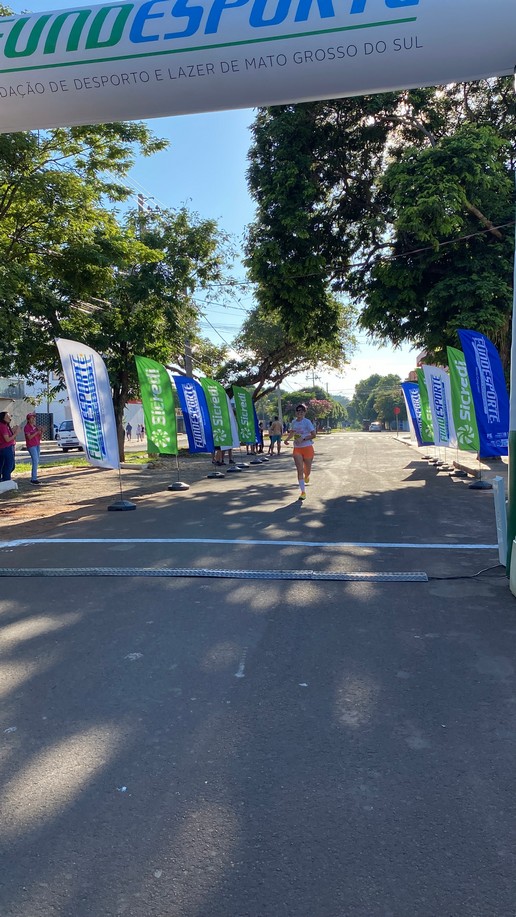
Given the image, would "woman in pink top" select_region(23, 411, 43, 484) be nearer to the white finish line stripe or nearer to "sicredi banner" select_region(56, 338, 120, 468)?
"sicredi banner" select_region(56, 338, 120, 468)

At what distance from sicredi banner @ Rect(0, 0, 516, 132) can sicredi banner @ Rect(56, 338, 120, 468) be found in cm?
385

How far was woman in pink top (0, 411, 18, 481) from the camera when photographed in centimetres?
1359

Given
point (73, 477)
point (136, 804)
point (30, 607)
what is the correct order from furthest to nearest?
1. point (73, 477)
2. point (30, 607)
3. point (136, 804)

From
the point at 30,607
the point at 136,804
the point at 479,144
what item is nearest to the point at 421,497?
the point at 479,144

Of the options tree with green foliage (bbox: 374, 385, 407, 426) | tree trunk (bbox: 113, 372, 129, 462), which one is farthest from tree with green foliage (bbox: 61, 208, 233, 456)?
tree with green foliage (bbox: 374, 385, 407, 426)

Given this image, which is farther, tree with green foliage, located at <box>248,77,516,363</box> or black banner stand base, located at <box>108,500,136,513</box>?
tree with green foliage, located at <box>248,77,516,363</box>

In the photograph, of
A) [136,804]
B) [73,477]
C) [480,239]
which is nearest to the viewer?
[136,804]

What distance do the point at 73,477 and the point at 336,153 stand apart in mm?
11324

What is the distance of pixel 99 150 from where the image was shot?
13875 millimetres

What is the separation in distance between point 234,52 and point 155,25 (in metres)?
0.85

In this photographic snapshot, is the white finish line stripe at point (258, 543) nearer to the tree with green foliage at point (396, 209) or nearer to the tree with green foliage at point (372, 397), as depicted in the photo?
the tree with green foliage at point (396, 209)

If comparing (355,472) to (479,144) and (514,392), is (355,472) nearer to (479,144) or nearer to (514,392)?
(479,144)

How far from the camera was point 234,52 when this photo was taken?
6.67 m

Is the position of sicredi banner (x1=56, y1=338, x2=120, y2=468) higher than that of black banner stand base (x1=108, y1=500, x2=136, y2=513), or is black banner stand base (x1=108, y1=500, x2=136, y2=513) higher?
sicredi banner (x1=56, y1=338, x2=120, y2=468)
